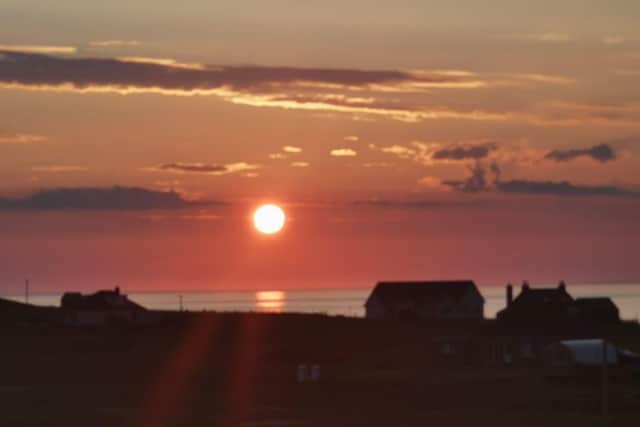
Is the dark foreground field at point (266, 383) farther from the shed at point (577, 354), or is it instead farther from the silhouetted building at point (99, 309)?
the silhouetted building at point (99, 309)

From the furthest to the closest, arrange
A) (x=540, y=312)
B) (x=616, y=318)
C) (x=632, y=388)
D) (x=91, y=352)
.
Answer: (x=616, y=318) → (x=540, y=312) → (x=91, y=352) → (x=632, y=388)

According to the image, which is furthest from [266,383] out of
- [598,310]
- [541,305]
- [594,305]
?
[594,305]

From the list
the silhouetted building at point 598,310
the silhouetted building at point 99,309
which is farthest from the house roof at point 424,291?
the silhouetted building at point 99,309

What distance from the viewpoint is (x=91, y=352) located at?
339 ft

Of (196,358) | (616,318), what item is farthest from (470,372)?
(616,318)

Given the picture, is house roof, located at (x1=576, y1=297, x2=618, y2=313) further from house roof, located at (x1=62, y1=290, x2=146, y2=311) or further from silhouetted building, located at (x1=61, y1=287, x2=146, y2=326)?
house roof, located at (x1=62, y1=290, x2=146, y2=311)

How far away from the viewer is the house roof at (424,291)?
454 feet

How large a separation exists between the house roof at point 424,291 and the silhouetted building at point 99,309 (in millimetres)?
25016

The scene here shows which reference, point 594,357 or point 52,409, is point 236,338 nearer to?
point 594,357

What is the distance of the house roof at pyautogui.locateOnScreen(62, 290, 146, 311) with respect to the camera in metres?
136

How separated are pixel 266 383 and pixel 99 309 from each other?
2405 inches

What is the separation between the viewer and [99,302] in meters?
138

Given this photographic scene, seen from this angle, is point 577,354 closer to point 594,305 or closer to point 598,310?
point 598,310

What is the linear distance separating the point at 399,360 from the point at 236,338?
2426cm
